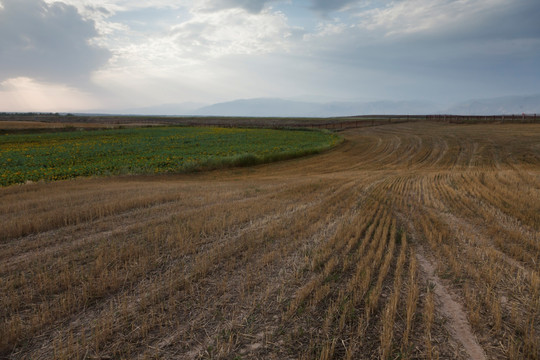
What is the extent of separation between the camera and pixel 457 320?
356 centimetres

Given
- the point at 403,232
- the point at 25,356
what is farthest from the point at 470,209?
the point at 25,356

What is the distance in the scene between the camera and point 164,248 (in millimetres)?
5719

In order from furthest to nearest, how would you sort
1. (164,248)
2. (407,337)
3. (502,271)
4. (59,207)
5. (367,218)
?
(59,207)
(367,218)
(164,248)
(502,271)
(407,337)

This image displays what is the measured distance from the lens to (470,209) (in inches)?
327

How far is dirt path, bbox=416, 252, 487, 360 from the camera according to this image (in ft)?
10.1

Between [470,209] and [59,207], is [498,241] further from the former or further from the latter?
[59,207]

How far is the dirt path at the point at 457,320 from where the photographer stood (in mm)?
3086

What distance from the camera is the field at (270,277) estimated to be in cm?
318

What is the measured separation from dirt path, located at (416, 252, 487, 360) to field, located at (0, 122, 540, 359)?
0.02 metres

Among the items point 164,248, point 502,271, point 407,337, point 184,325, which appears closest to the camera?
point 407,337

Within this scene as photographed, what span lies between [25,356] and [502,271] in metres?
6.81

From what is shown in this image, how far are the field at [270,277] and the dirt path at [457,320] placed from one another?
20mm

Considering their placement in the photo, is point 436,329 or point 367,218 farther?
point 367,218

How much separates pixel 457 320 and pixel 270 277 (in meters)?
2.65
